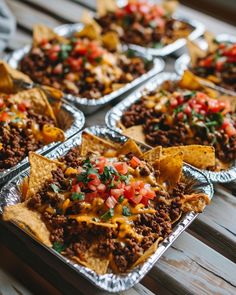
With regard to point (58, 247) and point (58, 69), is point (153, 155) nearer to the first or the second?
point (58, 247)

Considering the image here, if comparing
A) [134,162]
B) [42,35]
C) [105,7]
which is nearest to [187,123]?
[134,162]

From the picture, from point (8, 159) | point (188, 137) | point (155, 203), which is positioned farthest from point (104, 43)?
point (155, 203)

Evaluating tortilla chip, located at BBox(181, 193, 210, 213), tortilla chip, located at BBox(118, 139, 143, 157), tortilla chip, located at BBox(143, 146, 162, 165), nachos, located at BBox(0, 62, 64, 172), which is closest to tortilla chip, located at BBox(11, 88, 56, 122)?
nachos, located at BBox(0, 62, 64, 172)

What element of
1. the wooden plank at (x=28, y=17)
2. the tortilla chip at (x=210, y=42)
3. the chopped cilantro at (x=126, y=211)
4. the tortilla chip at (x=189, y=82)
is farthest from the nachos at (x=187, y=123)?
the wooden plank at (x=28, y=17)

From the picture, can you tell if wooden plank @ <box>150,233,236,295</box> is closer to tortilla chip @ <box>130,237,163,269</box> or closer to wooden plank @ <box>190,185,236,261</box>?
wooden plank @ <box>190,185,236,261</box>

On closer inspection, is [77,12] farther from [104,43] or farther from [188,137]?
[188,137]

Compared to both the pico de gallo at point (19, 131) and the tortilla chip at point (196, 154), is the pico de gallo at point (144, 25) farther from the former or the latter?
the tortilla chip at point (196, 154)
